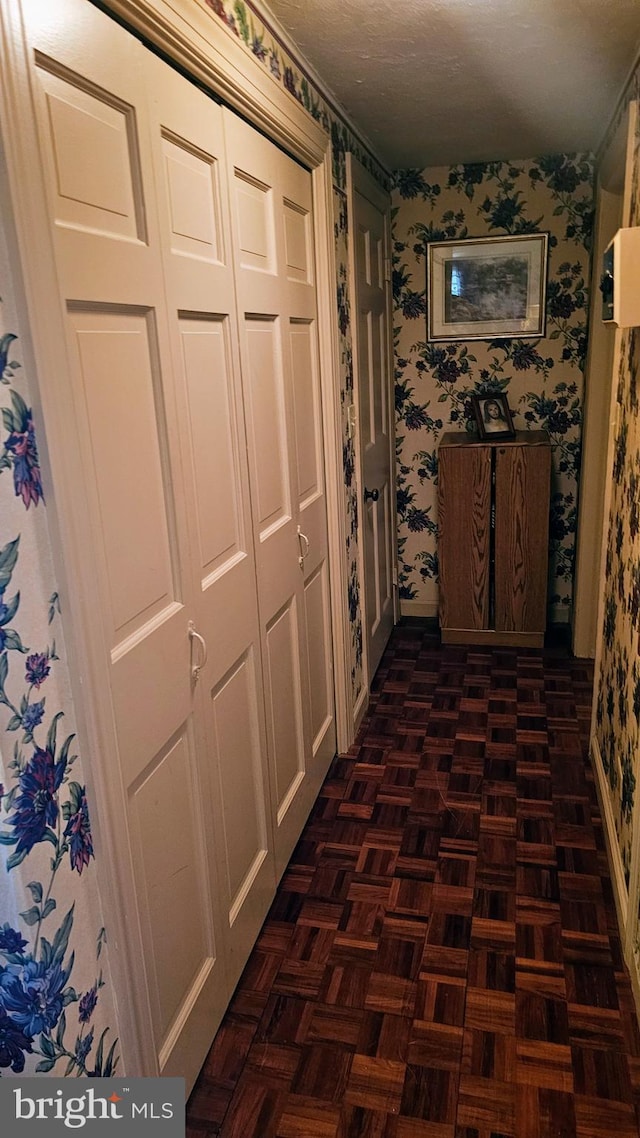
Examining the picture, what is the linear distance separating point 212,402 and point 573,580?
258 cm

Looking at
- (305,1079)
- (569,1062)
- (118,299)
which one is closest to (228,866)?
(305,1079)

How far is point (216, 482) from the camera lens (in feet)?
5.31

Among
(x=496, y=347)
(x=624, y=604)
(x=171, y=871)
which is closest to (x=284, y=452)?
(x=624, y=604)

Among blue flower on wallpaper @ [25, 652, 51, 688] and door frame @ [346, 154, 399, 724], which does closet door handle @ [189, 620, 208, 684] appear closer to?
blue flower on wallpaper @ [25, 652, 51, 688]

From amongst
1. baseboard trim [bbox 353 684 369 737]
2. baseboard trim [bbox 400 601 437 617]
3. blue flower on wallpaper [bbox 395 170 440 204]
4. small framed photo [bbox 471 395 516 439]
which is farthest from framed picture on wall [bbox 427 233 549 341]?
baseboard trim [bbox 353 684 369 737]

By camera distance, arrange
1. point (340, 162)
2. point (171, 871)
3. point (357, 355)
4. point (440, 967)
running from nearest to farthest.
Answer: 1. point (171, 871)
2. point (440, 967)
3. point (340, 162)
4. point (357, 355)

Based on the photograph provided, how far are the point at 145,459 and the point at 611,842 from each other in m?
1.70

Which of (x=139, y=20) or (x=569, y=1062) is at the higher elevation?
(x=139, y=20)

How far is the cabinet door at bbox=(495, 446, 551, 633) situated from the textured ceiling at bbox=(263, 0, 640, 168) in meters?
1.28

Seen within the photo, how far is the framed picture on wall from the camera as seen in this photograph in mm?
3471

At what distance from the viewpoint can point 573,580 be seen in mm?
3701

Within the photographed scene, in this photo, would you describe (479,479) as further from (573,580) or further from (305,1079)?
(305,1079)

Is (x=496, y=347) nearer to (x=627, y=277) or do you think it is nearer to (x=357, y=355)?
(x=357, y=355)

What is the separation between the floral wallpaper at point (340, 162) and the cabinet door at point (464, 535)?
79cm
